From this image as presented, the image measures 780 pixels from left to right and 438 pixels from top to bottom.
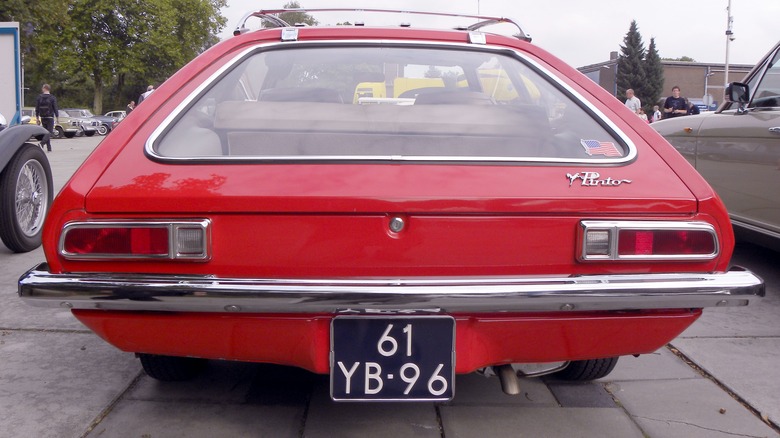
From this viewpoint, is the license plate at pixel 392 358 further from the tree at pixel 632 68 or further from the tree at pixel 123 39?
the tree at pixel 632 68

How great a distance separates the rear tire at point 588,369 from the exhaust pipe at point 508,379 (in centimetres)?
61

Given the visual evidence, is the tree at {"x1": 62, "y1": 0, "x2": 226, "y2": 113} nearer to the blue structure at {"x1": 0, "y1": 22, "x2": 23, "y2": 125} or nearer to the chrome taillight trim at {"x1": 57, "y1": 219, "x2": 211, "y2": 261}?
the blue structure at {"x1": 0, "y1": 22, "x2": 23, "y2": 125}

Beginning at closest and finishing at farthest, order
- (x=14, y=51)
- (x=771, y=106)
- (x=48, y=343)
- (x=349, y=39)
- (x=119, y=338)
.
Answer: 1. (x=119, y=338)
2. (x=349, y=39)
3. (x=48, y=343)
4. (x=771, y=106)
5. (x=14, y=51)

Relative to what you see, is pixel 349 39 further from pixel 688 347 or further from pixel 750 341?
pixel 750 341

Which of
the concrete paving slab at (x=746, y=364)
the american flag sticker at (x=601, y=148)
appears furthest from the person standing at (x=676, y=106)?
the american flag sticker at (x=601, y=148)

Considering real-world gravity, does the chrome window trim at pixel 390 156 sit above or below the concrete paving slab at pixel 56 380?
above

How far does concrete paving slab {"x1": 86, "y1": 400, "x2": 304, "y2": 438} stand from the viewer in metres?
2.53

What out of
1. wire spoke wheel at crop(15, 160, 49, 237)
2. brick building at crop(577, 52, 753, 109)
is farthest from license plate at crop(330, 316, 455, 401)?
brick building at crop(577, 52, 753, 109)

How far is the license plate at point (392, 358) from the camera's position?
203cm

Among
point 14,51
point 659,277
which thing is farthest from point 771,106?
point 14,51

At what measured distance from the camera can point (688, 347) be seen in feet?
11.7

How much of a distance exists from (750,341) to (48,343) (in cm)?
357

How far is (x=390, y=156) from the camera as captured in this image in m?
2.17

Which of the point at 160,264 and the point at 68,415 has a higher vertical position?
the point at 160,264
